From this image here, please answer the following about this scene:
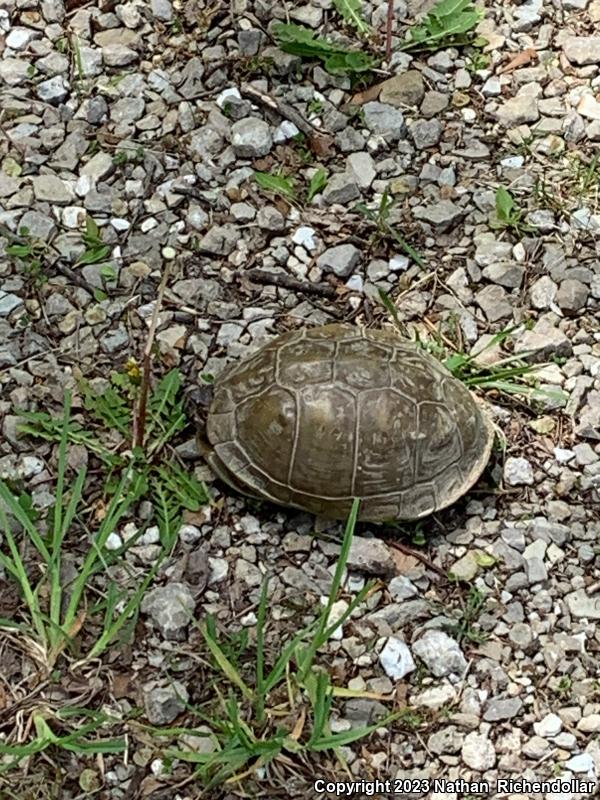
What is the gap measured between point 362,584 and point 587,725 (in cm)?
65

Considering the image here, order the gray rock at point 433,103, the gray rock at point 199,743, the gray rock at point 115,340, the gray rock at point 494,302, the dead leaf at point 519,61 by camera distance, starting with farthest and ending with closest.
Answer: the dead leaf at point 519,61
the gray rock at point 433,103
the gray rock at point 494,302
the gray rock at point 115,340
the gray rock at point 199,743

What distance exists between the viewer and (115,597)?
2.76m

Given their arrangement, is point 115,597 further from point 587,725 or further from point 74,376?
point 587,725

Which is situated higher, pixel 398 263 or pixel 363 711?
pixel 398 263

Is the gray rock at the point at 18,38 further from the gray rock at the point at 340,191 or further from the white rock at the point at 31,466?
the white rock at the point at 31,466

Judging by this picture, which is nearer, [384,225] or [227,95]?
[384,225]

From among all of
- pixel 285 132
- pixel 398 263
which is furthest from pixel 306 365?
pixel 285 132

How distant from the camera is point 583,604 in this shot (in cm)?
295

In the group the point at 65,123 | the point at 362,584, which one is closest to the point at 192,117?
the point at 65,123

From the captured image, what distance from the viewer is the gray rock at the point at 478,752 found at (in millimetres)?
2705

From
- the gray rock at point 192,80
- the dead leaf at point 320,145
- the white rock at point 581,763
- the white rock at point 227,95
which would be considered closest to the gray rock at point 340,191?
the dead leaf at point 320,145

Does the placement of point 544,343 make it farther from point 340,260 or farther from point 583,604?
point 583,604

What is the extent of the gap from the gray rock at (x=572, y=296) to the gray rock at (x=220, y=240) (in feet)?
3.38

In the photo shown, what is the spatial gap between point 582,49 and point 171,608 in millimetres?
2520
